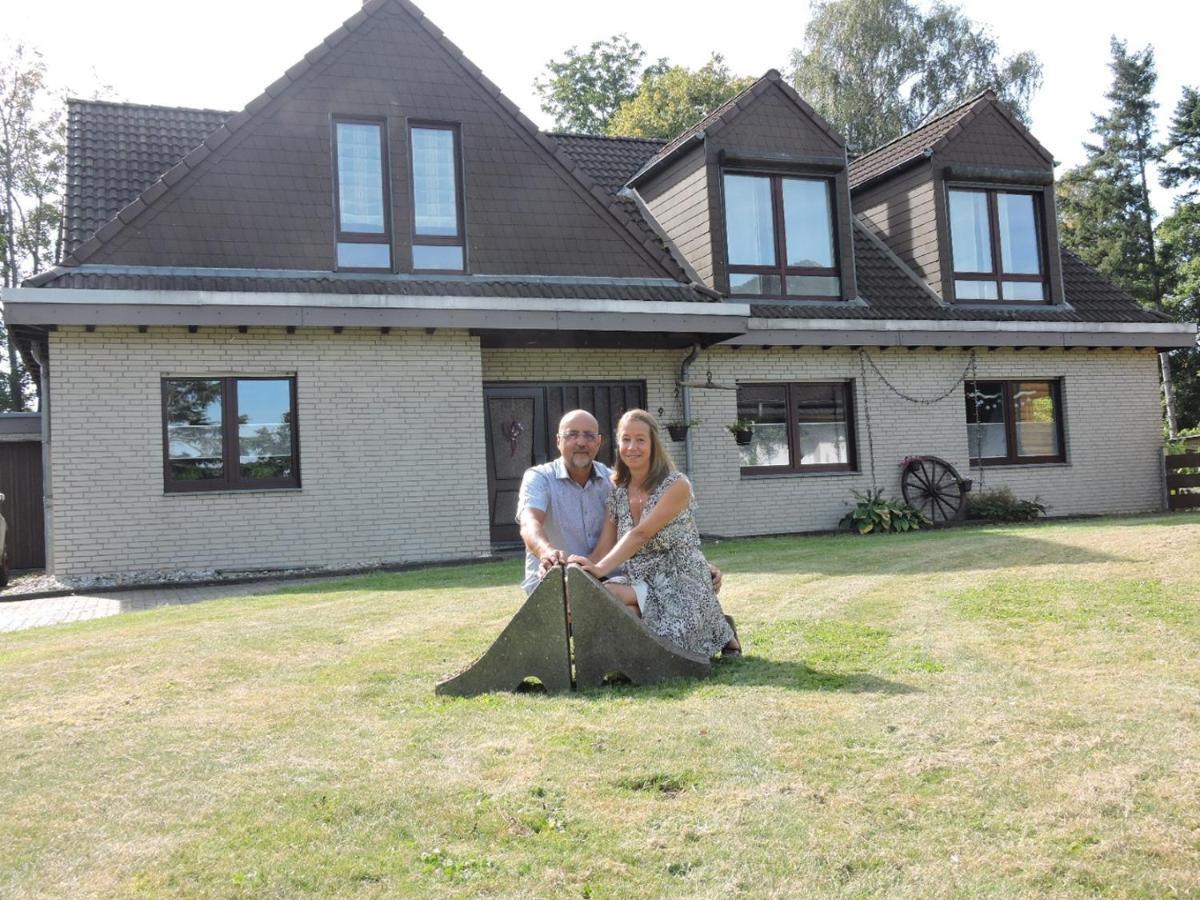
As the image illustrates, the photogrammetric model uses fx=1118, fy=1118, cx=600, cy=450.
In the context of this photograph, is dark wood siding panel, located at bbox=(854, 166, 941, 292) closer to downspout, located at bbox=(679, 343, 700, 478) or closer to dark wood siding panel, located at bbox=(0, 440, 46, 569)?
downspout, located at bbox=(679, 343, 700, 478)

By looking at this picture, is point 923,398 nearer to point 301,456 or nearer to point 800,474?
point 800,474

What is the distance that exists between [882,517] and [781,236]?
4367 mm

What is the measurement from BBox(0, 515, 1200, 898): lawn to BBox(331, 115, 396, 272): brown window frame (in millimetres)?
7676

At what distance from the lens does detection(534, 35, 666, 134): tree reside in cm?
4100

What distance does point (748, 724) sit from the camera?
4.42 m

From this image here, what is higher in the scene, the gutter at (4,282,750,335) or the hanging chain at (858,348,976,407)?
the gutter at (4,282,750,335)

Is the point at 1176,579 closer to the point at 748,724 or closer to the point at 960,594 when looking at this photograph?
the point at 960,594

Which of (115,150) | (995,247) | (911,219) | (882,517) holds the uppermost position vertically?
(115,150)

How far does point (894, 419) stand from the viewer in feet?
55.5

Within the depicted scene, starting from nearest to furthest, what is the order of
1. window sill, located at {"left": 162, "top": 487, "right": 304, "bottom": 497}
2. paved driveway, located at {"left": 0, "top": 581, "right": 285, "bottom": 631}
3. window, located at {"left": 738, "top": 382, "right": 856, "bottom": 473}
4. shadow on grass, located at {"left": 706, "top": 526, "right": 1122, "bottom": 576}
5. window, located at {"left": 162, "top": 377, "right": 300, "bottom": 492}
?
shadow on grass, located at {"left": 706, "top": 526, "right": 1122, "bottom": 576} < paved driveway, located at {"left": 0, "top": 581, "right": 285, "bottom": 631} < window sill, located at {"left": 162, "top": 487, "right": 304, "bottom": 497} < window, located at {"left": 162, "top": 377, "right": 300, "bottom": 492} < window, located at {"left": 738, "top": 382, "right": 856, "bottom": 473}

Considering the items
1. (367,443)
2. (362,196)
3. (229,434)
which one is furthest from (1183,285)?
(229,434)

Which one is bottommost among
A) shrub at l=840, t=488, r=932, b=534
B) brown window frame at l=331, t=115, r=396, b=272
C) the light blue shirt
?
shrub at l=840, t=488, r=932, b=534

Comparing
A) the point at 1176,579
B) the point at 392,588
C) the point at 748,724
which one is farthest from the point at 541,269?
the point at 748,724

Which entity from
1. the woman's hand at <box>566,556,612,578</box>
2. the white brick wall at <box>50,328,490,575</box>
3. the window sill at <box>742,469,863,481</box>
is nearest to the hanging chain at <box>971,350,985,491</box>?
the window sill at <box>742,469,863,481</box>
